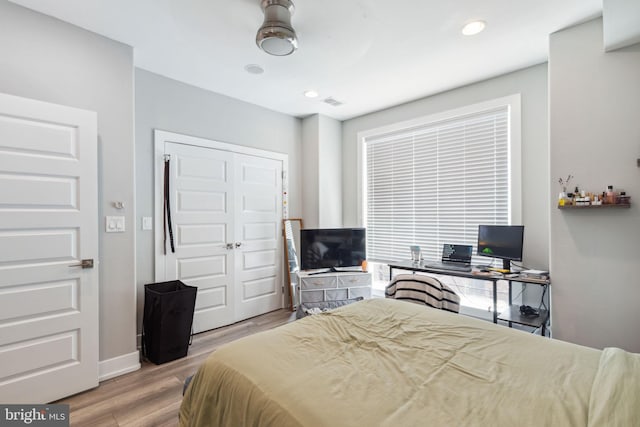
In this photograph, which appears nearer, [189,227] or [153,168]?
[153,168]

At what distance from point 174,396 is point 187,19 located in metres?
2.71

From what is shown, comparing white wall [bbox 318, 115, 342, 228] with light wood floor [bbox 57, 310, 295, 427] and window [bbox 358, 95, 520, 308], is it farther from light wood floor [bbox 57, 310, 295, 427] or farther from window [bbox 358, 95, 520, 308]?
light wood floor [bbox 57, 310, 295, 427]

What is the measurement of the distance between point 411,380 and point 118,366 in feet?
8.22

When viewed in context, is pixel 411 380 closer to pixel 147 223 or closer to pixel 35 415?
pixel 35 415

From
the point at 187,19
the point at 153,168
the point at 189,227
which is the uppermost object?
the point at 187,19

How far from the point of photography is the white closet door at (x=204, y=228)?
10.4 feet

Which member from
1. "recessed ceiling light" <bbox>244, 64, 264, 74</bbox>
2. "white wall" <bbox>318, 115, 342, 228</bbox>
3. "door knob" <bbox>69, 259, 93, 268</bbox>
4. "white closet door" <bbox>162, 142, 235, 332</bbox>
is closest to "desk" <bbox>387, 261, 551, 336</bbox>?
"white wall" <bbox>318, 115, 342, 228</bbox>

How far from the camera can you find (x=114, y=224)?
97.7 inches

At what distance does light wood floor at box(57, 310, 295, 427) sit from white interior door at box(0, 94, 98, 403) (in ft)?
0.53

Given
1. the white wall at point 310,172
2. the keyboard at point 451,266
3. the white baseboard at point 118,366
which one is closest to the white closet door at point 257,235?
the white wall at point 310,172

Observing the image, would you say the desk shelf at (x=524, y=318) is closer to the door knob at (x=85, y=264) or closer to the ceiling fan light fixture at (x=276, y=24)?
the ceiling fan light fixture at (x=276, y=24)

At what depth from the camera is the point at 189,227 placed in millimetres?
3244

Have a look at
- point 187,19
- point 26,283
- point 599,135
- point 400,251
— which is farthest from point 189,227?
point 599,135

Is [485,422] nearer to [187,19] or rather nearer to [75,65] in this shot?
[187,19]
